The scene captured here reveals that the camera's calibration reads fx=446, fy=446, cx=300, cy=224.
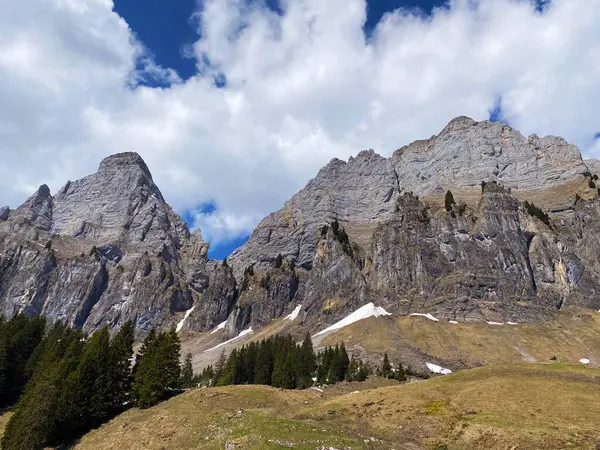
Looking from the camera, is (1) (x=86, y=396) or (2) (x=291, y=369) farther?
(2) (x=291, y=369)

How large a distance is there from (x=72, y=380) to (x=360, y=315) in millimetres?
128962

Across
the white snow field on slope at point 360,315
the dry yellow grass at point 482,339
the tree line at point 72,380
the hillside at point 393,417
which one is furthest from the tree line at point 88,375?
the white snow field on slope at point 360,315

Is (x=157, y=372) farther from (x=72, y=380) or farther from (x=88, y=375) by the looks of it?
(x=72, y=380)

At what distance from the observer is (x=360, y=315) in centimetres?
17800

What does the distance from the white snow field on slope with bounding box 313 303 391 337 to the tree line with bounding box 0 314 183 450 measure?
103m

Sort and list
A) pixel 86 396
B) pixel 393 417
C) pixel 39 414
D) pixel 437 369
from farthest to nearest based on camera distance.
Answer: pixel 437 369
pixel 86 396
pixel 39 414
pixel 393 417

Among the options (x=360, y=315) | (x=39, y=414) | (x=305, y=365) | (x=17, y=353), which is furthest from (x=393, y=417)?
(x=360, y=315)

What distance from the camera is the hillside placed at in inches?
1563

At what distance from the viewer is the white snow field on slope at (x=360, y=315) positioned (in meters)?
172

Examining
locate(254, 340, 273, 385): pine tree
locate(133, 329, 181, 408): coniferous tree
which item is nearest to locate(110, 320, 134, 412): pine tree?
locate(133, 329, 181, 408): coniferous tree

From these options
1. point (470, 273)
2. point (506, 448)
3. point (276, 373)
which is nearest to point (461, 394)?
point (506, 448)

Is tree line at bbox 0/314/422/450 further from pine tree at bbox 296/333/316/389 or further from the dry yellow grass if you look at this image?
the dry yellow grass

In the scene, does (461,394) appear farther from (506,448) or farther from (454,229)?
(454,229)

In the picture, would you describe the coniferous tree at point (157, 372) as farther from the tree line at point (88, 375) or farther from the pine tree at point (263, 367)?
the pine tree at point (263, 367)
